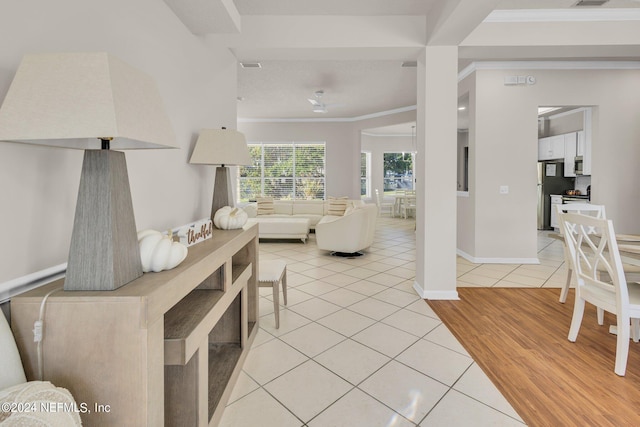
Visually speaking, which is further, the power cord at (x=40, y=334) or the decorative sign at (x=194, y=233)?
the decorative sign at (x=194, y=233)

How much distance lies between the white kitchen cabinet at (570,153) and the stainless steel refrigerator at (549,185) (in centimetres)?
27

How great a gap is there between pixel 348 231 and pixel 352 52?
253cm

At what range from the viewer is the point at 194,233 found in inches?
67.6

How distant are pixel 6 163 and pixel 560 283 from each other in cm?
471

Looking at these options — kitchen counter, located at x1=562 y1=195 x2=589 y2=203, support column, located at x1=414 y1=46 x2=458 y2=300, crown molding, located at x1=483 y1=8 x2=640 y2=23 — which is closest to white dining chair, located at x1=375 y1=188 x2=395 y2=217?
kitchen counter, located at x1=562 y1=195 x2=589 y2=203

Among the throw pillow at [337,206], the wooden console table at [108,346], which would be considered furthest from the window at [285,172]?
the wooden console table at [108,346]

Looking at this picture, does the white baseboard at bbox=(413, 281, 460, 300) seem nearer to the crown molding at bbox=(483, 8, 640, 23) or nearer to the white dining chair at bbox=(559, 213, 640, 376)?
the white dining chair at bbox=(559, 213, 640, 376)

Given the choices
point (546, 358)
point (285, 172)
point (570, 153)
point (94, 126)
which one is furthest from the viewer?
point (285, 172)

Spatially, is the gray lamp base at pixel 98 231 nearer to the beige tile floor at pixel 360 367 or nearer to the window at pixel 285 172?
the beige tile floor at pixel 360 367

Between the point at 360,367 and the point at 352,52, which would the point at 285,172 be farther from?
the point at 360,367

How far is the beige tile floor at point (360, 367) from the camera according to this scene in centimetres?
162

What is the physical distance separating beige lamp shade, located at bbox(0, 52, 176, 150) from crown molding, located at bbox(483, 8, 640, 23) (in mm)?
3510

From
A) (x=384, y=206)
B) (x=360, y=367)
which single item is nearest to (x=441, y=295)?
(x=360, y=367)

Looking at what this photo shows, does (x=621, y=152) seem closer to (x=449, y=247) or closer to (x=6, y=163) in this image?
Answer: (x=449, y=247)
